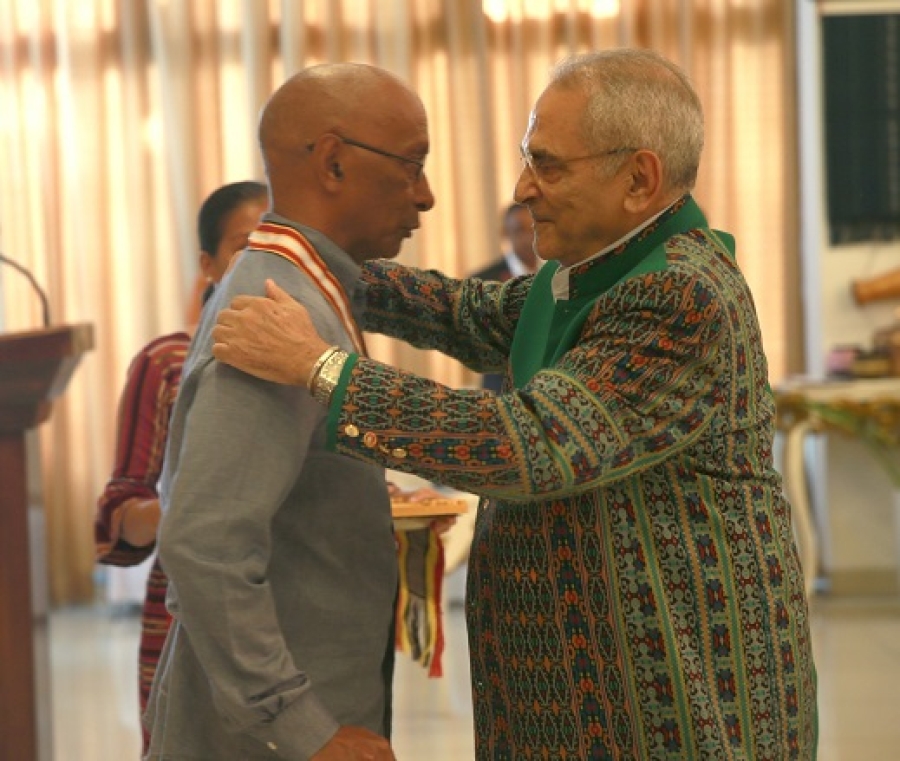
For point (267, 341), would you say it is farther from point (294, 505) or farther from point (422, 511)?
point (422, 511)

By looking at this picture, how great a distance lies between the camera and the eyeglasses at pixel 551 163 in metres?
1.92

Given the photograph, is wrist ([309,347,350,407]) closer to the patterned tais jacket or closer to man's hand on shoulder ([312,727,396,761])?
the patterned tais jacket

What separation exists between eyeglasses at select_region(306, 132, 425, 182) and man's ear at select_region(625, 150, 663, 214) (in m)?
0.26

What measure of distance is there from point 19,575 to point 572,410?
4.93ft

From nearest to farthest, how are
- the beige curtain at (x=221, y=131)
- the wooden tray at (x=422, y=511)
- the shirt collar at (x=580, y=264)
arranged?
the shirt collar at (x=580, y=264) → the wooden tray at (x=422, y=511) → the beige curtain at (x=221, y=131)

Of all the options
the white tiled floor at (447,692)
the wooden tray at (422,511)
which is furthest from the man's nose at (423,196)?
the white tiled floor at (447,692)

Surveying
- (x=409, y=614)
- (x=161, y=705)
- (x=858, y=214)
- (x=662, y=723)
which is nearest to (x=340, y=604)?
(x=161, y=705)

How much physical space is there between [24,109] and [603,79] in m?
5.90

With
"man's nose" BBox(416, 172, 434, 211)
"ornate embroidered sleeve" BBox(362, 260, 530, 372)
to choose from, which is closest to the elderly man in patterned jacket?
"man's nose" BBox(416, 172, 434, 211)

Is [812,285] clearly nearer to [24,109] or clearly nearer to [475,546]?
[24,109]

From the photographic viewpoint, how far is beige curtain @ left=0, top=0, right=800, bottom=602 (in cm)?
731

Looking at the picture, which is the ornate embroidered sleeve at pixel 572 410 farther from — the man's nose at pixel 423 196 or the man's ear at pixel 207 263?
the man's ear at pixel 207 263

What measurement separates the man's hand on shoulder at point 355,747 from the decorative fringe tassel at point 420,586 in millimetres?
465

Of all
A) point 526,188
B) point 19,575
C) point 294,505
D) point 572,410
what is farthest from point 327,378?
point 19,575
